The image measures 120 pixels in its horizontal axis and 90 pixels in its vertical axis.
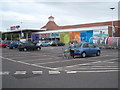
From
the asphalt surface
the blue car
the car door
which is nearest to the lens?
the asphalt surface

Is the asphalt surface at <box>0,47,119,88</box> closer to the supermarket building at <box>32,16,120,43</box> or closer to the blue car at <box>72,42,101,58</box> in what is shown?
the blue car at <box>72,42,101,58</box>

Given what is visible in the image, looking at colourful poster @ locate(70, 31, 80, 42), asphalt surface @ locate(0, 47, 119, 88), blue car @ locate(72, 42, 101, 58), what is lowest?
asphalt surface @ locate(0, 47, 119, 88)

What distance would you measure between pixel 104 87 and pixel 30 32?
7393cm

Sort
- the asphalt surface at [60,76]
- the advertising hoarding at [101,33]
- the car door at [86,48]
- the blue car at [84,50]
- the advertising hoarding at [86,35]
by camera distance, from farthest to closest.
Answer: the advertising hoarding at [86,35], the advertising hoarding at [101,33], the car door at [86,48], the blue car at [84,50], the asphalt surface at [60,76]

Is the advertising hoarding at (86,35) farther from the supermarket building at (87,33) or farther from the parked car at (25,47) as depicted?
the parked car at (25,47)

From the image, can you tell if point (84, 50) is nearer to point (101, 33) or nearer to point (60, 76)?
point (60, 76)

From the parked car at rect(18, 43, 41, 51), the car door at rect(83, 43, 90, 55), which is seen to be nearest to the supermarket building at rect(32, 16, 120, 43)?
the parked car at rect(18, 43, 41, 51)

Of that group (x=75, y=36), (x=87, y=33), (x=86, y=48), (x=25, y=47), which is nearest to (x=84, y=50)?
(x=86, y=48)

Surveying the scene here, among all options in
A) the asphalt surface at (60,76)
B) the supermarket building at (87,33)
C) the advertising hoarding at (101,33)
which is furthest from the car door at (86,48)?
the advertising hoarding at (101,33)

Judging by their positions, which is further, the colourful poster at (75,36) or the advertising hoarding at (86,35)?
the colourful poster at (75,36)

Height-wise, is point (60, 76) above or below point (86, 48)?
below

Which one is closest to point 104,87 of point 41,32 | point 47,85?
point 47,85

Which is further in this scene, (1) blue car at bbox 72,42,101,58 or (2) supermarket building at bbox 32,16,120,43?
(2) supermarket building at bbox 32,16,120,43

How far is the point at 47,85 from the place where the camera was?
285 inches
